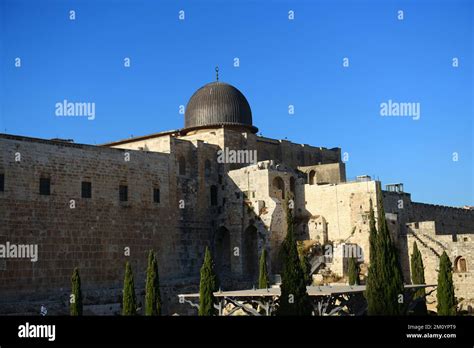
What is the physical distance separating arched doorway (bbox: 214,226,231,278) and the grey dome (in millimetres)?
6748

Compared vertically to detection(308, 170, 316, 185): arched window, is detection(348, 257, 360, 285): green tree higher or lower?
lower

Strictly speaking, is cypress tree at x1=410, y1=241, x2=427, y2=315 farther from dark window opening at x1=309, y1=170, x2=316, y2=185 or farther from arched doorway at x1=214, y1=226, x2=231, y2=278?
arched doorway at x1=214, y1=226, x2=231, y2=278

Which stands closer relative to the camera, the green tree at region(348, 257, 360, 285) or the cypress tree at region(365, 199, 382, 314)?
the cypress tree at region(365, 199, 382, 314)

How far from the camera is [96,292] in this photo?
29281 millimetres

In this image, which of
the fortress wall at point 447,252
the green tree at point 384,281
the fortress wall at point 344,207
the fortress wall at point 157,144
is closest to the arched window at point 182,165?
the fortress wall at point 157,144

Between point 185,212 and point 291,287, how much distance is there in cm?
1800

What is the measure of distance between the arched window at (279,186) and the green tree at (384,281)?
653 inches

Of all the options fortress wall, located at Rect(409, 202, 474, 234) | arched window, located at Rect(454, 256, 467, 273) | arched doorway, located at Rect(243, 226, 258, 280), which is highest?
fortress wall, located at Rect(409, 202, 474, 234)

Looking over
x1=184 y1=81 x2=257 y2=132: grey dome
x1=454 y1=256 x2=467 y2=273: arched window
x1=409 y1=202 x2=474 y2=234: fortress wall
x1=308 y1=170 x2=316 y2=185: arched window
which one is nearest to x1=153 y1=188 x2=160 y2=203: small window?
x1=184 y1=81 x2=257 y2=132: grey dome

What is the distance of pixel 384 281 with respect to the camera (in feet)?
64.1

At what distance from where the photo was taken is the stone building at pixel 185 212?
1114 inches

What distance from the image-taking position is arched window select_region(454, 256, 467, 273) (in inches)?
1240

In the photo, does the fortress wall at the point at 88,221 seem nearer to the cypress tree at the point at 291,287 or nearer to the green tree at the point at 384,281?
the cypress tree at the point at 291,287

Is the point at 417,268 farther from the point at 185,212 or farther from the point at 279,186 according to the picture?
the point at 185,212
